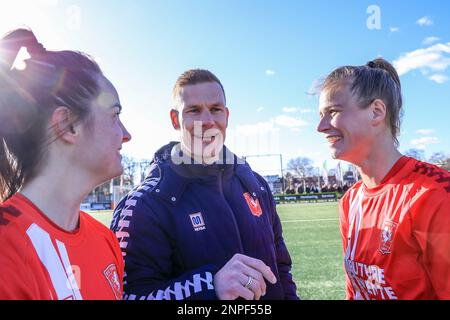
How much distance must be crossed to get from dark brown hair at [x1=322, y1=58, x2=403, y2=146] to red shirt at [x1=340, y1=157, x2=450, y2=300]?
355 millimetres

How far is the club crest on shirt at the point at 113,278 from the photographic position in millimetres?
1615

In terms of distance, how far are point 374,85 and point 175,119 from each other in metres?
1.28

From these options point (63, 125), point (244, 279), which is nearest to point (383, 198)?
point (244, 279)

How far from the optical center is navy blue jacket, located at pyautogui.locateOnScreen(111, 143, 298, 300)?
1.79 meters

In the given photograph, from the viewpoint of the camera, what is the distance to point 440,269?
1.70 metres

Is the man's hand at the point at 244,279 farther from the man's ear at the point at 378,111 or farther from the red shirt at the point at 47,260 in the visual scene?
the man's ear at the point at 378,111

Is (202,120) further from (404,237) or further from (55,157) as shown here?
(404,237)

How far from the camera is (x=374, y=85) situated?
2.28 meters

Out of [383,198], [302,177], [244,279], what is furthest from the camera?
[302,177]

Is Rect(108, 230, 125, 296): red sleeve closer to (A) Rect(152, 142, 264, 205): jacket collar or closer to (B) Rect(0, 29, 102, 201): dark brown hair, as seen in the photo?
(A) Rect(152, 142, 264, 205): jacket collar

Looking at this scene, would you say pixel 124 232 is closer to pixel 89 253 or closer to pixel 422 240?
pixel 89 253

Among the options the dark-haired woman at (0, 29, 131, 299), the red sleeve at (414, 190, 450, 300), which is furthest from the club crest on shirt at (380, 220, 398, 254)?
the dark-haired woman at (0, 29, 131, 299)
